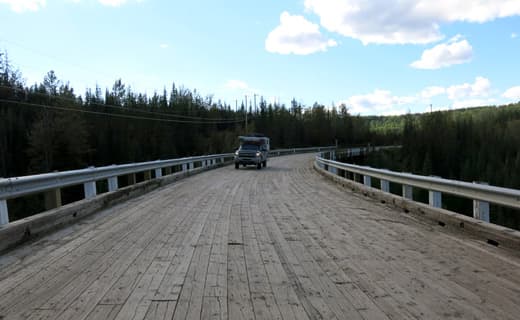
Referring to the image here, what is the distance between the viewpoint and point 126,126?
3068 inches

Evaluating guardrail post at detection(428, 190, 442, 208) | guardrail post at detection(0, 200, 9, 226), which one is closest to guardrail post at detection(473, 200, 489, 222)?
guardrail post at detection(428, 190, 442, 208)

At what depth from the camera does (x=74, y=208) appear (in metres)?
7.93

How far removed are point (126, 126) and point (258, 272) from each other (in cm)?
7833

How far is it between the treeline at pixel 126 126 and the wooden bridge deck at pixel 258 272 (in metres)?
45.3

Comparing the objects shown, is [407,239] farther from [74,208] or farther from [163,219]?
[74,208]

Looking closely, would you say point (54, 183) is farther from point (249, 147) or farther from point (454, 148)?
point (454, 148)

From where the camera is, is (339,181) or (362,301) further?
(339,181)

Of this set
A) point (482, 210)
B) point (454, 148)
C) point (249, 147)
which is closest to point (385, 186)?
point (482, 210)

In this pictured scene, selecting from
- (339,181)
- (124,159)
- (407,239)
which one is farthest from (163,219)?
(124,159)

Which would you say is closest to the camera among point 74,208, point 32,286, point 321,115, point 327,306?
point 327,306

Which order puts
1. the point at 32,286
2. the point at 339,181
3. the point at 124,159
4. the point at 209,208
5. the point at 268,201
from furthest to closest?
the point at 124,159
the point at 339,181
the point at 268,201
the point at 209,208
the point at 32,286

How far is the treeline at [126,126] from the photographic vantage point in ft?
170

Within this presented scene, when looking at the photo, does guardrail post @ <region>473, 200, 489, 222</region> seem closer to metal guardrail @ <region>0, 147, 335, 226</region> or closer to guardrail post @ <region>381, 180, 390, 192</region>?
guardrail post @ <region>381, 180, 390, 192</region>

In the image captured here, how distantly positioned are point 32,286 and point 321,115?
12555 cm
